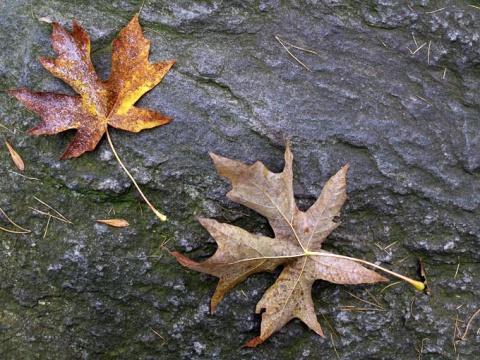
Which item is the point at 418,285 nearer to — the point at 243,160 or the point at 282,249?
the point at 282,249

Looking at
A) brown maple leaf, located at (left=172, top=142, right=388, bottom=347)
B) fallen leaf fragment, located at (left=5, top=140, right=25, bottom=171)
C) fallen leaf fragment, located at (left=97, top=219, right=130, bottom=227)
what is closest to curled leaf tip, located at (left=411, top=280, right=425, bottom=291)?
brown maple leaf, located at (left=172, top=142, right=388, bottom=347)

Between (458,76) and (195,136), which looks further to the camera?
(458,76)

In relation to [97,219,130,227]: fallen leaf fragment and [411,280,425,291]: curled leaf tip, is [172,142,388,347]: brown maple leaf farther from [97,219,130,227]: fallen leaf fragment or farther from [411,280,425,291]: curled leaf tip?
[97,219,130,227]: fallen leaf fragment

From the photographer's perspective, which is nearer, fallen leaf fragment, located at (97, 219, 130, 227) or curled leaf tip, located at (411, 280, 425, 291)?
curled leaf tip, located at (411, 280, 425, 291)

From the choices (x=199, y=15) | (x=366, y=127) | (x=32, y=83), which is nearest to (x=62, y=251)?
(x=32, y=83)

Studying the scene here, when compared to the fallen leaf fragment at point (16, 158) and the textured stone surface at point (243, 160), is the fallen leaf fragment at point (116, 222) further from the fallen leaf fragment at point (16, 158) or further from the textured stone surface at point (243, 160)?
the fallen leaf fragment at point (16, 158)

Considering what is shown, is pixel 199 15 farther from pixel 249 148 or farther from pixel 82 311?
pixel 82 311
